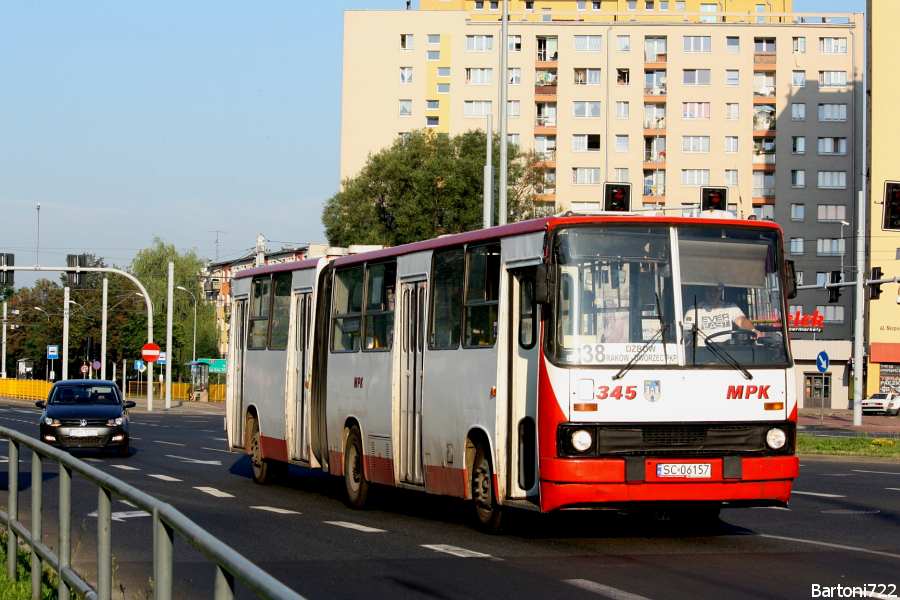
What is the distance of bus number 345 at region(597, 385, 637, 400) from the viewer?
1125cm

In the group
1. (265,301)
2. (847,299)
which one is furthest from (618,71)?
(265,301)

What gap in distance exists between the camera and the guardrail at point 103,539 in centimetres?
376

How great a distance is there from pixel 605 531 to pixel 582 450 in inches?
88.4

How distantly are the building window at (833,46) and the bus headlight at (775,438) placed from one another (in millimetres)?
86597

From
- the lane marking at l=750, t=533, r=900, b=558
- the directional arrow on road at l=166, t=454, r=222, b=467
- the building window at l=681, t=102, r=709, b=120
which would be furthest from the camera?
the building window at l=681, t=102, r=709, b=120

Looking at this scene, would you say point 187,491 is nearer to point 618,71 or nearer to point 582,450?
point 582,450

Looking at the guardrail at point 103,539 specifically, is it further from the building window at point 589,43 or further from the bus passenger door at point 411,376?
the building window at point 589,43

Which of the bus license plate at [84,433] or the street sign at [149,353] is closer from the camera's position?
the bus license plate at [84,433]

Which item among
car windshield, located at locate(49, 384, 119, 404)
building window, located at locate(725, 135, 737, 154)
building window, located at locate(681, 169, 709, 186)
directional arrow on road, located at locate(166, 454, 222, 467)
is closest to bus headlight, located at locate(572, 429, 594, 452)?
directional arrow on road, located at locate(166, 454, 222, 467)

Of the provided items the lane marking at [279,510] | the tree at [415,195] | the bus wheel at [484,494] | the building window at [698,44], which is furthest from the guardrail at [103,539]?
the building window at [698,44]

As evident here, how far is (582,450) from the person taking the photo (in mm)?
11117

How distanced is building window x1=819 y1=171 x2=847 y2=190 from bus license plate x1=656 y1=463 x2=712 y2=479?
8515 centimetres

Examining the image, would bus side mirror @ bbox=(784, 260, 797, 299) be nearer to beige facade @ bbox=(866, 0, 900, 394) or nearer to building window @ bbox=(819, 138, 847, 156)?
beige facade @ bbox=(866, 0, 900, 394)

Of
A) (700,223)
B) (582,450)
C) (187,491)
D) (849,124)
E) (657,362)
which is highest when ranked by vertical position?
(849,124)
